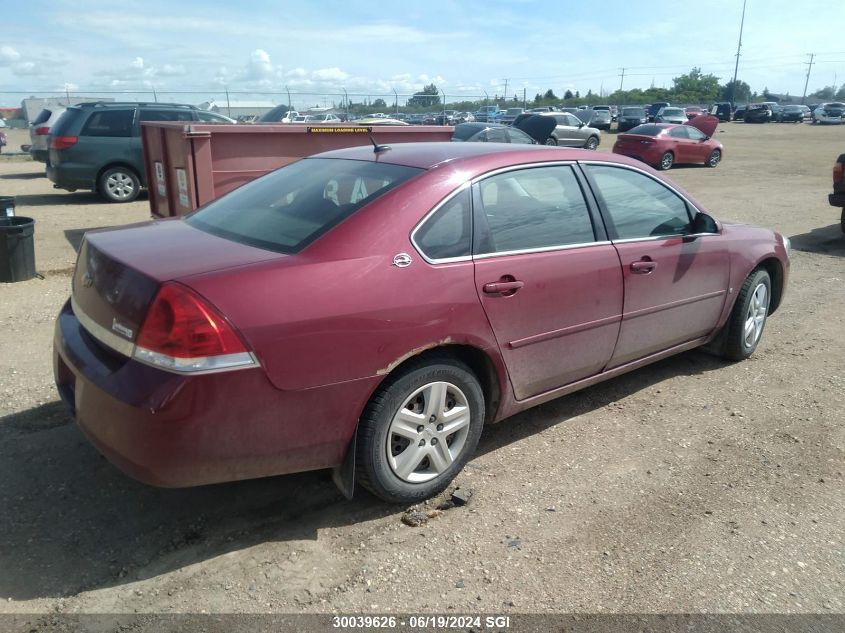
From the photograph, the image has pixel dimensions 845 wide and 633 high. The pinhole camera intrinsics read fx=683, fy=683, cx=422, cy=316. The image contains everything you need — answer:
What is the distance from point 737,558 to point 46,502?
121 inches

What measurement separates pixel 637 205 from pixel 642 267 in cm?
45

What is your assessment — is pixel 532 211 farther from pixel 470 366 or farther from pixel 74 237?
pixel 74 237

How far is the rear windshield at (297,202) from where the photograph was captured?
3057 millimetres

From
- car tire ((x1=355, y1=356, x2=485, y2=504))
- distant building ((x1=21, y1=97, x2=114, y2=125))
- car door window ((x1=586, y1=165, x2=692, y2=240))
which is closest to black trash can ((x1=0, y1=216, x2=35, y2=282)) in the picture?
car tire ((x1=355, y1=356, x2=485, y2=504))

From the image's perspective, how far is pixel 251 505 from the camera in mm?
3230

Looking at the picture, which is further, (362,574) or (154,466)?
(362,574)

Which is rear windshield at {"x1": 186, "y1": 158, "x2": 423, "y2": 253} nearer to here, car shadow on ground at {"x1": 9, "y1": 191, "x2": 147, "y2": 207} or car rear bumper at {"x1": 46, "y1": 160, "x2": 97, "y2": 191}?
car rear bumper at {"x1": 46, "y1": 160, "x2": 97, "y2": 191}

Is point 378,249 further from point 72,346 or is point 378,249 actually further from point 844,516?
Answer: point 844,516

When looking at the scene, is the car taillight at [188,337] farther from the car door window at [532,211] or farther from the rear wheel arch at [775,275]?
the rear wheel arch at [775,275]

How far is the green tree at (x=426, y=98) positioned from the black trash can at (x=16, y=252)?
30.4 metres

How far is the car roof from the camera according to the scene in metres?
3.44

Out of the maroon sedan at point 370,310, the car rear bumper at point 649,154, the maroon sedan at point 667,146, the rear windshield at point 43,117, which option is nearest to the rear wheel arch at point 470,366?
the maroon sedan at point 370,310

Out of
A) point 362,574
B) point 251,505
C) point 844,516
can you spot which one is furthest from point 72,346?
point 844,516

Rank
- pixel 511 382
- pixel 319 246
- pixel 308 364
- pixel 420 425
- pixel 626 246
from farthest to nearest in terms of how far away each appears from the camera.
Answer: pixel 626 246 < pixel 511 382 < pixel 420 425 < pixel 319 246 < pixel 308 364
